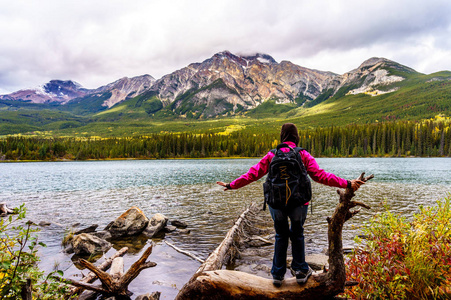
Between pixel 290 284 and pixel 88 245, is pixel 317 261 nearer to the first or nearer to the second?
pixel 290 284

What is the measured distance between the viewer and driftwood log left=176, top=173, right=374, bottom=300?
5.73 m

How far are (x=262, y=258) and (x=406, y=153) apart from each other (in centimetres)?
17943

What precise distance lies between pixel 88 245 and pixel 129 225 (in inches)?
136

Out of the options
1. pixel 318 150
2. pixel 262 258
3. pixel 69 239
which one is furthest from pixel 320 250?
pixel 318 150

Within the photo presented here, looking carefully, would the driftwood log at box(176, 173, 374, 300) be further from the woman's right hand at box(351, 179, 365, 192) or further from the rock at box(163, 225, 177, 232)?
the rock at box(163, 225, 177, 232)

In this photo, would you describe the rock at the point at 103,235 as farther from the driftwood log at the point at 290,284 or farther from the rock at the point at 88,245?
the driftwood log at the point at 290,284

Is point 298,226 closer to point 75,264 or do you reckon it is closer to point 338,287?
point 338,287

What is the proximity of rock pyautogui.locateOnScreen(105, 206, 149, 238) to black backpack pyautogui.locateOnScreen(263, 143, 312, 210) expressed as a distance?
14.4m

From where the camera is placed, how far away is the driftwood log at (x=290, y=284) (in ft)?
18.8

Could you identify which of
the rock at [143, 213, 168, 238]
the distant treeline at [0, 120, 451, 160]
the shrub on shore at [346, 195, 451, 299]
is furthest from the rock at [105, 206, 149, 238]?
the distant treeline at [0, 120, 451, 160]

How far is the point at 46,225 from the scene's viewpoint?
2042 cm

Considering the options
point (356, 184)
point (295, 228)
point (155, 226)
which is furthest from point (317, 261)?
point (155, 226)

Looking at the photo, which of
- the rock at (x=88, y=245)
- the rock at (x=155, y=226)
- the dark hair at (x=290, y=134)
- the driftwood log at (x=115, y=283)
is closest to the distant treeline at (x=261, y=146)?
the rock at (x=155, y=226)

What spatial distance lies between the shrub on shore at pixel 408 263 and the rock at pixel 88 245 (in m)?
13.1
